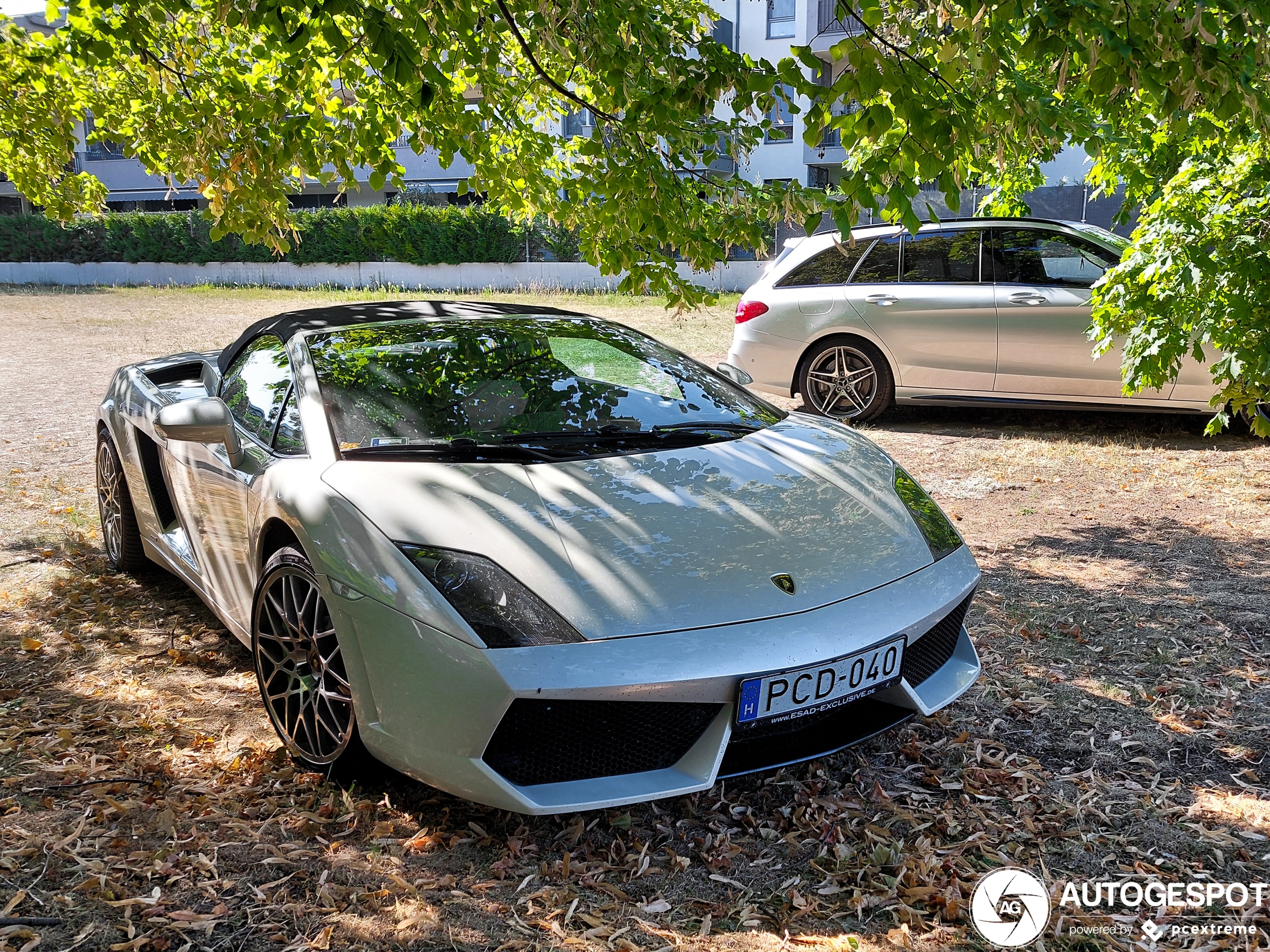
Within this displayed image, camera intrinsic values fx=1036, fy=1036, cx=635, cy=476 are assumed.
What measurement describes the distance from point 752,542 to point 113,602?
10.5 ft

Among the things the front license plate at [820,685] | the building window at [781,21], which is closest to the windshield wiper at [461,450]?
the front license plate at [820,685]

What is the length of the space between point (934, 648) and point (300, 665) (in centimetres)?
180

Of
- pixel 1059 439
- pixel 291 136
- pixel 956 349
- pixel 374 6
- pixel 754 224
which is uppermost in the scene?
pixel 374 6

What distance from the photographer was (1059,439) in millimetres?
7996

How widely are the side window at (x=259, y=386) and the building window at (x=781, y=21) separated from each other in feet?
88.9

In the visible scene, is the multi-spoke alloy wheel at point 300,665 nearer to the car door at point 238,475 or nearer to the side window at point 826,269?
the car door at point 238,475

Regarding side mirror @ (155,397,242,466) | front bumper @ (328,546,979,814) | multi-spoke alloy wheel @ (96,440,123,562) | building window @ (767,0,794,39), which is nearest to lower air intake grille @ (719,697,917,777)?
front bumper @ (328,546,979,814)

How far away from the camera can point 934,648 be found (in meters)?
2.94

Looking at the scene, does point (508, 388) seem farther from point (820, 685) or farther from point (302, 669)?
point (820, 685)

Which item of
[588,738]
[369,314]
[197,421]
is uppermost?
[369,314]

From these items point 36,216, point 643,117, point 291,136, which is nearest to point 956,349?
point 643,117

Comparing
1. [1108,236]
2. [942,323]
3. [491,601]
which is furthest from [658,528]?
[1108,236]

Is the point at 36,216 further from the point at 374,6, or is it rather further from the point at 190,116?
the point at 374,6

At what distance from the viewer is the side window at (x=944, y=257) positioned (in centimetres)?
827
